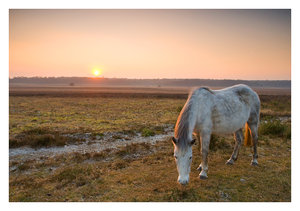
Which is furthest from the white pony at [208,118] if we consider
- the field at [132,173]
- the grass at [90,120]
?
the grass at [90,120]

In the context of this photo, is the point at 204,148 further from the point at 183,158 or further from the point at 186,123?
the point at 183,158

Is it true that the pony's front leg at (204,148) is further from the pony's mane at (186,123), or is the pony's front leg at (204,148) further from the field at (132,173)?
the pony's mane at (186,123)

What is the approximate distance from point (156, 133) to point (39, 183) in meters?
7.59

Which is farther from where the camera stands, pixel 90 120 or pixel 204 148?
pixel 90 120

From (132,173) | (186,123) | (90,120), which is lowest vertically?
(132,173)

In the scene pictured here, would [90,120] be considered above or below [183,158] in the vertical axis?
below

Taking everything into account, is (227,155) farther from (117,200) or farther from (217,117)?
(117,200)

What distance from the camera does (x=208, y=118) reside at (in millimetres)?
5336

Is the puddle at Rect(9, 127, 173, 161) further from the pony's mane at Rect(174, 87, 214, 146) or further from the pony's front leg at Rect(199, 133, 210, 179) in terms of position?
the pony's mane at Rect(174, 87, 214, 146)

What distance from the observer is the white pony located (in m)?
4.41

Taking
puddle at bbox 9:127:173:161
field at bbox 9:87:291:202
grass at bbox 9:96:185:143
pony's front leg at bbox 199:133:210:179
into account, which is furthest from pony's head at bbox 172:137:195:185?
grass at bbox 9:96:185:143

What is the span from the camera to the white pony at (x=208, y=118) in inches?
174

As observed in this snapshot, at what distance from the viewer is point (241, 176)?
5754 millimetres

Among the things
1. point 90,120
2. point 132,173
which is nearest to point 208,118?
point 132,173
